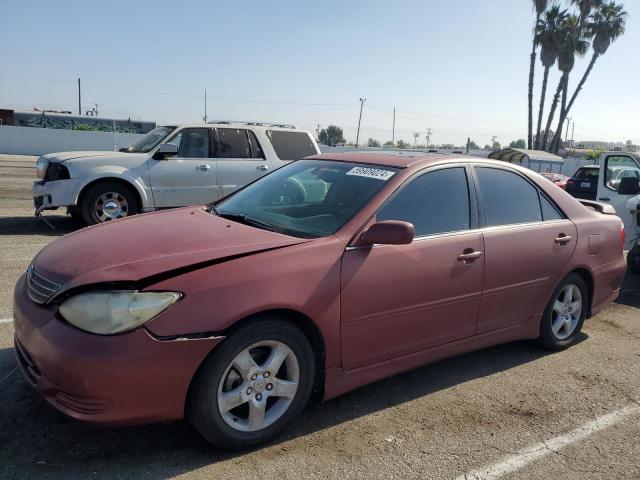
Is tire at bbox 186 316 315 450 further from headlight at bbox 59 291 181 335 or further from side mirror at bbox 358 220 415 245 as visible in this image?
side mirror at bbox 358 220 415 245

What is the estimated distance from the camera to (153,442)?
2936 mm

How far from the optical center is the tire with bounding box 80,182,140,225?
8.38 metres

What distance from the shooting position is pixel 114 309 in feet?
8.43

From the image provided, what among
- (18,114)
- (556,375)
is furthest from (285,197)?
(18,114)

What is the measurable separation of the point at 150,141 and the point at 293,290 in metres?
6.97

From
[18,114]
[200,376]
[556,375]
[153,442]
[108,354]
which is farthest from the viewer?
[18,114]

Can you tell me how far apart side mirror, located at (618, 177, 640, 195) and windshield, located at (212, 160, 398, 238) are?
4756 millimetres

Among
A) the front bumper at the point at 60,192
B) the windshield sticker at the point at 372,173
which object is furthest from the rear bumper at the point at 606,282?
the front bumper at the point at 60,192

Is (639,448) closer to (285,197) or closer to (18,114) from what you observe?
(285,197)

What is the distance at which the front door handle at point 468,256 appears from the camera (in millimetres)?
3701

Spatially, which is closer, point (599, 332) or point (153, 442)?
point (153, 442)

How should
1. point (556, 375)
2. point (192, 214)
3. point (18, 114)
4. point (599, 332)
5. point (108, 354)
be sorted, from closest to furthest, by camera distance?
point (108, 354), point (192, 214), point (556, 375), point (599, 332), point (18, 114)

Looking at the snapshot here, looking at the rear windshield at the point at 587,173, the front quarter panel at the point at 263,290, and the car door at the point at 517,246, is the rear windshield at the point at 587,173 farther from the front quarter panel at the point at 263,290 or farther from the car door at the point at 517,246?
the front quarter panel at the point at 263,290

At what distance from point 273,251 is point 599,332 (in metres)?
3.78
